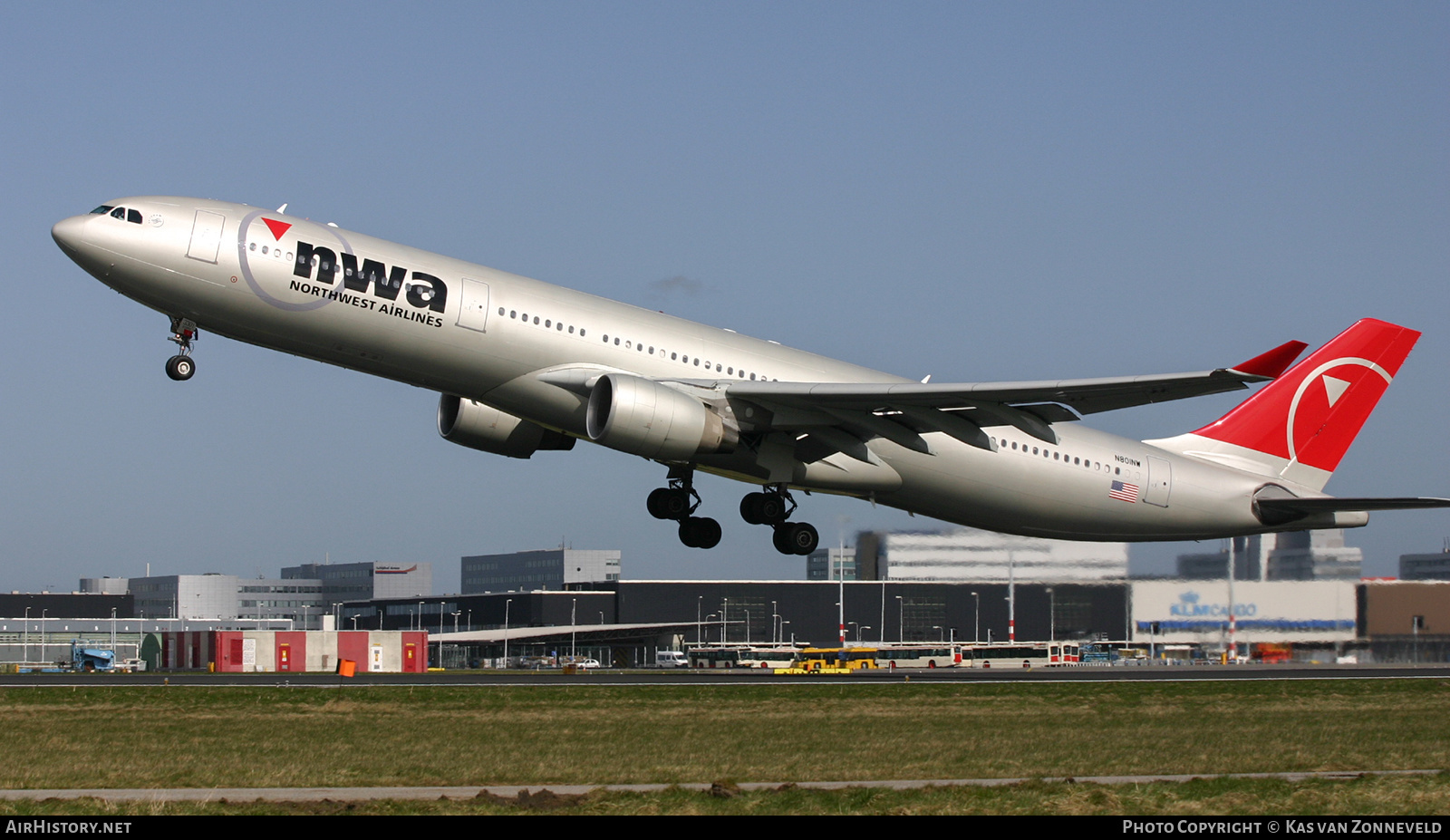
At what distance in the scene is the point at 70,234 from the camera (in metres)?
26.6

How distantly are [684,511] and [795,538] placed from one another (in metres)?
2.67

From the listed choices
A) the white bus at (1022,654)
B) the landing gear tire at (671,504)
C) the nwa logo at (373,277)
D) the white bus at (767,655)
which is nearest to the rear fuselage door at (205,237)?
the nwa logo at (373,277)

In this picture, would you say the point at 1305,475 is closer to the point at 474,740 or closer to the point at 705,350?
the point at 705,350

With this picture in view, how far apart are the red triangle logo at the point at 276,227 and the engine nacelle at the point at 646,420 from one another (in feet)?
21.6

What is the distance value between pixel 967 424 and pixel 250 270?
14662mm

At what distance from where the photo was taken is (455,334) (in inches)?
1110

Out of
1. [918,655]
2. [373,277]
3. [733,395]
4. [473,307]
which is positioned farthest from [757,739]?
[918,655]

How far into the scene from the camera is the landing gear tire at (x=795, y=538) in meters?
33.8

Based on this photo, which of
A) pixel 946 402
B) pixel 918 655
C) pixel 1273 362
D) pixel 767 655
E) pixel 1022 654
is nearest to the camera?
pixel 1273 362

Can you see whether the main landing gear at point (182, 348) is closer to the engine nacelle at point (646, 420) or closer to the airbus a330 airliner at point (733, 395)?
the airbus a330 airliner at point (733, 395)

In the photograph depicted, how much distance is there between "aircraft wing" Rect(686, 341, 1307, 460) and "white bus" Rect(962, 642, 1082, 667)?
2905 cm

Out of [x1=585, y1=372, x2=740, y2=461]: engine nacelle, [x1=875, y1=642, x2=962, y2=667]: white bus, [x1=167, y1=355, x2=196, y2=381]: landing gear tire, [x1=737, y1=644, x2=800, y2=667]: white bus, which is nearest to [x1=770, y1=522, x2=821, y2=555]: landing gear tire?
[x1=585, y1=372, x2=740, y2=461]: engine nacelle

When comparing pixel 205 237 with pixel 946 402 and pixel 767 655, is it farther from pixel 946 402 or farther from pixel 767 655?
pixel 767 655

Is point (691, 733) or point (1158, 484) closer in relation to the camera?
point (691, 733)
